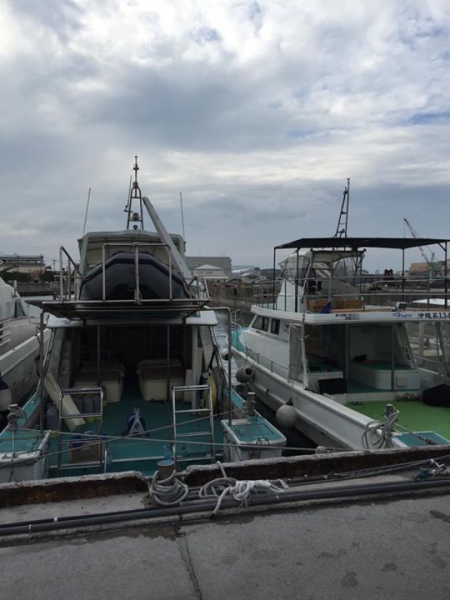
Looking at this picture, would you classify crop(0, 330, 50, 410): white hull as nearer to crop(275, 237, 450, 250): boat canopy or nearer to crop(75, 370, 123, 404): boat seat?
crop(75, 370, 123, 404): boat seat

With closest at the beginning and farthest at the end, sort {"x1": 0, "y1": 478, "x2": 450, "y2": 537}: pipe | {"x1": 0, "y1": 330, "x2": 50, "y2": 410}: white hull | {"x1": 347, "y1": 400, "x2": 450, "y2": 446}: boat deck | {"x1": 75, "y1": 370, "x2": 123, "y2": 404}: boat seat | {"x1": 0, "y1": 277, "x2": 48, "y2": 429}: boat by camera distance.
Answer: {"x1": 0, "y1": 478, "x2": 450, "y2": 537}: pipe, {"x1": 347, "y1": 400, "x2": 450, "y2": 446}: boat deck, {"x1": 75, "y1": 370, "x2": 123, "y2": 404}: boat seat, {"x1": 0, "y1": 330, "x2": 50, "y2": 410}: white hull, {"x1": 0, "y1": 277, "x2": 48, "y2": 429}: boat

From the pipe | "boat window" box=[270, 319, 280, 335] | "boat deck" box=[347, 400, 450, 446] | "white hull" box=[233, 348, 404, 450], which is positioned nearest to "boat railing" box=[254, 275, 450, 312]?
"boat window" box=[270, 319, 280, 335]

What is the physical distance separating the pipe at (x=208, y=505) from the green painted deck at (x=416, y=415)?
4.29 m

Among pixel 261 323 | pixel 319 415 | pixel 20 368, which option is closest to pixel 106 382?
pixel 319 415

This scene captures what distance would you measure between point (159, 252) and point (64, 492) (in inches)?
343

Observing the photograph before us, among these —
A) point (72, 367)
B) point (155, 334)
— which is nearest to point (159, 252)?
point (155, 334)

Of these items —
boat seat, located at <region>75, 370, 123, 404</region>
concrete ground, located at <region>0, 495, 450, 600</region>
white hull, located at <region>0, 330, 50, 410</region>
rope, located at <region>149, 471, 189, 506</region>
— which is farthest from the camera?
white hull, located at <region>0, 330, 50, 410</region>

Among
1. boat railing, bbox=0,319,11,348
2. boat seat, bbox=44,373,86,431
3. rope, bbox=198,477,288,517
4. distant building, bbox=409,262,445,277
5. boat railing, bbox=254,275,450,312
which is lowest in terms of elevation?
boat seat, bbox=44,373,86,431

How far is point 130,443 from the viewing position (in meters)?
7.21

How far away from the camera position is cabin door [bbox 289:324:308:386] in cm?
984

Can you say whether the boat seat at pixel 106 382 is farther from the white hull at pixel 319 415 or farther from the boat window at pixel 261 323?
the boat window at pixel 261 323

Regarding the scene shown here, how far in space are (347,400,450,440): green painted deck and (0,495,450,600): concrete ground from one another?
4.95 m

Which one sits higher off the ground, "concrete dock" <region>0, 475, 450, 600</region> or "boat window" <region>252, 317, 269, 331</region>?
"boat window" <region>252, 317, 269, 331</region>

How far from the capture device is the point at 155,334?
11.9 m
